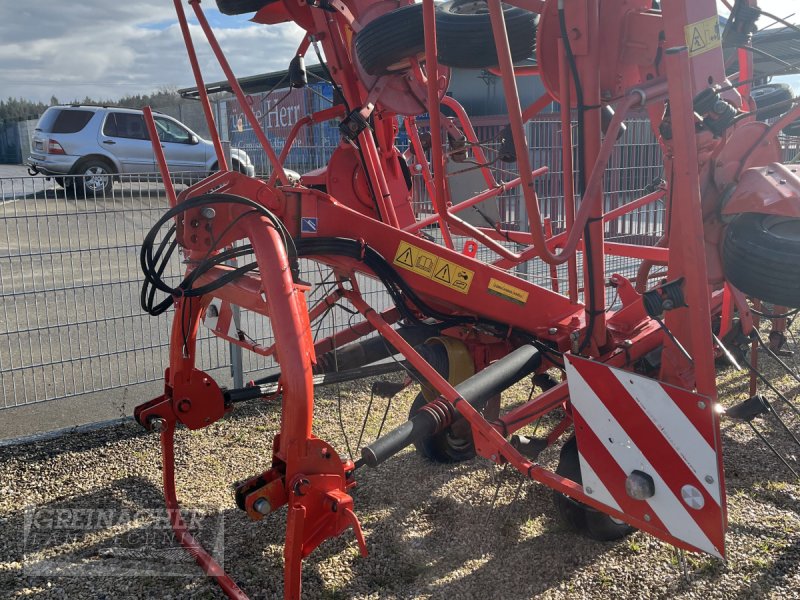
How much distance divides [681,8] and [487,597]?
2.22 m

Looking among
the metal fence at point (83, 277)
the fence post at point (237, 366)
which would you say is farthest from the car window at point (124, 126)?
the fence post at point (237, 366)

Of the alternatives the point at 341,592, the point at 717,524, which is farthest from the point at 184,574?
the point at 717,524

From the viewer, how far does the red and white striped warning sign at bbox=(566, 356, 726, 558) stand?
217 cm

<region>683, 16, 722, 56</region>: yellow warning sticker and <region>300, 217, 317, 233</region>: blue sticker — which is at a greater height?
<region>683, 16, 722, 56</region>: yellow warning sticker

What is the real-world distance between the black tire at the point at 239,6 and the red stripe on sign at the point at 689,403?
2.85 m

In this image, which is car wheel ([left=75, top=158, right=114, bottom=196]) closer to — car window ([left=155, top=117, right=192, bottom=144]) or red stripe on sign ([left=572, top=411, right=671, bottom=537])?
red stripe on sign ([left=572, top=411, right=671, bottom=537])

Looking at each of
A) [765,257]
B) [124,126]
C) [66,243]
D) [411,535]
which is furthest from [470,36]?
[124,126]

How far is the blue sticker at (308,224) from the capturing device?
3014 mm

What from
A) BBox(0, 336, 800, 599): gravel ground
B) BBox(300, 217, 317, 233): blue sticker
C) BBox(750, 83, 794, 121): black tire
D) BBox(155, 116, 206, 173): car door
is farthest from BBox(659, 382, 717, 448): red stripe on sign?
BBox(155, 116, 206, 173): car door

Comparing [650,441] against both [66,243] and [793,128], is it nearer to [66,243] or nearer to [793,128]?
[793,128]

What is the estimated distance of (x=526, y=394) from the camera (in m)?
4.89

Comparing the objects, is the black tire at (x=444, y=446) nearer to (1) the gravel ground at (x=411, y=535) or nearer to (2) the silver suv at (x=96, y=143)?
(1) the gravel ground at (x=411, y=535)

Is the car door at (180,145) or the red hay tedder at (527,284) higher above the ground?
the car door at (180,145)

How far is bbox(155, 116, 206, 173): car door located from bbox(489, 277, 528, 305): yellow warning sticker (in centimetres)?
1257
